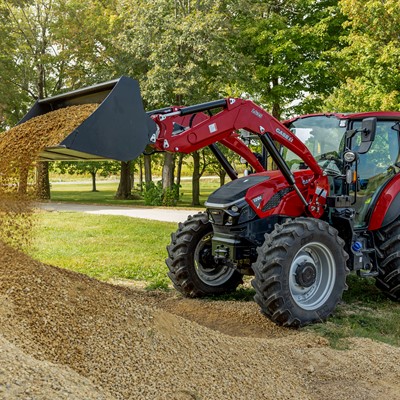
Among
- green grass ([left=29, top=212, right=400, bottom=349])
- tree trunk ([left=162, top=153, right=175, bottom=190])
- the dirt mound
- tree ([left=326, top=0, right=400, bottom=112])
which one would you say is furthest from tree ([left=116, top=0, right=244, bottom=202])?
the dirt mound

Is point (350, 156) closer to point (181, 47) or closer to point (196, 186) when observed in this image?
point (181, 47)

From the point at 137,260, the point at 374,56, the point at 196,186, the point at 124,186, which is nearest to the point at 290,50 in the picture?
the point at 374,56

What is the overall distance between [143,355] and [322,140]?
386 cm

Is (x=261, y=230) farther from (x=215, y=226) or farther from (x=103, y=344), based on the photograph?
(x=103, y=344)

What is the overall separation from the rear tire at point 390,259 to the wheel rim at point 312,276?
1.00 m

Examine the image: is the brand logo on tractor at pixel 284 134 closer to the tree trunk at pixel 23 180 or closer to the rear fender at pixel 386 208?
the rear fender at pixel 386 208

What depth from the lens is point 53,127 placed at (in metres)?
5.25

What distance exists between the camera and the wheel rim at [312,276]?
19.2 ft

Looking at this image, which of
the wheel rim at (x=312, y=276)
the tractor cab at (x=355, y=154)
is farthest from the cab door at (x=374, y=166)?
the wheel rim at (x=312, y=276)

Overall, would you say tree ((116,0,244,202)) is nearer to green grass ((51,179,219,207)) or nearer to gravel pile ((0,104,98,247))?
green grass ((51,179,219,207))

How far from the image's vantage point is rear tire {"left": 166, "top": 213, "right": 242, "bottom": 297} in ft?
22.2

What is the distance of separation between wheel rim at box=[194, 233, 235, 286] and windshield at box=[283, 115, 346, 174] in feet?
4.88

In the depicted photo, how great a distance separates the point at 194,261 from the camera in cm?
683

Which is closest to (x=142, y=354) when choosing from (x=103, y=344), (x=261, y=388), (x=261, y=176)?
(x=103, y=344)
